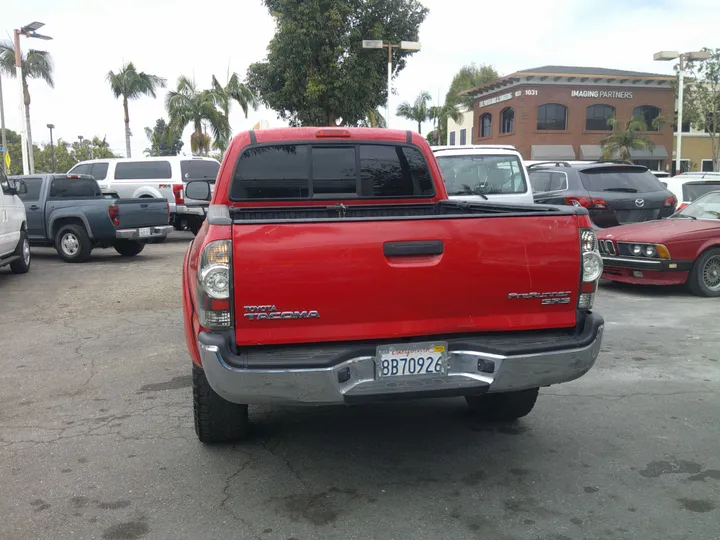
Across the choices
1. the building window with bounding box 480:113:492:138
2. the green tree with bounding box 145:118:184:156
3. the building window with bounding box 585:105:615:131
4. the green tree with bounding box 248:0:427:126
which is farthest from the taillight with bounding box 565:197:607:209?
the building window with bounding box 480:113:492:138

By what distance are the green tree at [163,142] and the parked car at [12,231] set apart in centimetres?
2160

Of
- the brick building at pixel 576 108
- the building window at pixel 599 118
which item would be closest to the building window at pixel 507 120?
the brick building at pixel 576 108

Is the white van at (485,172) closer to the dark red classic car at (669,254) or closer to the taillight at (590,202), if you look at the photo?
the taillight at (590,202)

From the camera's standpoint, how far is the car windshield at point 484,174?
1042 centimetres

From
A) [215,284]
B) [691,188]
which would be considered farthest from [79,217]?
[691,188]

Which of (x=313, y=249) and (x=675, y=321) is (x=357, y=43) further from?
(x=313, y=249)

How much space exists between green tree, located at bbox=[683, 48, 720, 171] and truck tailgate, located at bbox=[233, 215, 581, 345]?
37.5 m

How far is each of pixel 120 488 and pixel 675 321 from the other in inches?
251

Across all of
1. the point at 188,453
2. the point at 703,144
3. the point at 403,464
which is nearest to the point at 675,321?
the point at 403,464

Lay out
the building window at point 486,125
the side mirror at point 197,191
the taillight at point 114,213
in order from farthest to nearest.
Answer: the building window at point 486,125 → the taillight at point 114,213 → the side mirror at point 197,191

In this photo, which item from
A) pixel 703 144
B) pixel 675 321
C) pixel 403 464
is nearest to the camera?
pixel 403 464

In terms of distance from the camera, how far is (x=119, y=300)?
9.51 m

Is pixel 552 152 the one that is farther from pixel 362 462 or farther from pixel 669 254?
pixel 362 462

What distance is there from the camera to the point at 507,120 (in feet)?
153
